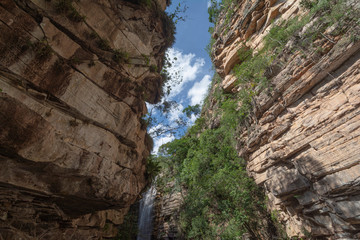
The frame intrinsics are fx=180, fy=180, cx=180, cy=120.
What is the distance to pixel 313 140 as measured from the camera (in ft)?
→ 23.2

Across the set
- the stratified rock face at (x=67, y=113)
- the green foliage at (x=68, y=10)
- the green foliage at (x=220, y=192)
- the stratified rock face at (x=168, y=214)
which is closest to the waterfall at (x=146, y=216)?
the stratified rock face at (x=168, y=214)

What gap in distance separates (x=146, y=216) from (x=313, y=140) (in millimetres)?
16215

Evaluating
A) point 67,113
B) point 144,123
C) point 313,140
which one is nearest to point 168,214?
point 144,123

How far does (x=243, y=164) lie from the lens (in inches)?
441

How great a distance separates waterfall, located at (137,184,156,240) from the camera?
16242 mm

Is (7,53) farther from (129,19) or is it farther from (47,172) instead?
(129,19)

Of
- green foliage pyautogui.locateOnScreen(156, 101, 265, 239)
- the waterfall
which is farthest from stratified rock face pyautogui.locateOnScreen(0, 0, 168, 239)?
the waterfall

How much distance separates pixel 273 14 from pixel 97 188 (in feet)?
45.6

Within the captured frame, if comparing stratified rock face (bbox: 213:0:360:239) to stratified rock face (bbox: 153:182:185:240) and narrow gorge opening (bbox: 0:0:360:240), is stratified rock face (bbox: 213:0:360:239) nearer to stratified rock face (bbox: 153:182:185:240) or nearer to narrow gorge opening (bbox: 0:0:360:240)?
narrow gorge opening (bbox: 0:0:360:240)

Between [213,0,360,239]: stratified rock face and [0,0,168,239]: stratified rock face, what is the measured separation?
20.6 feet

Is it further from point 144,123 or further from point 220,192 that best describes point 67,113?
point 220,192

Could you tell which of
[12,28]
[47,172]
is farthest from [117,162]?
[12,28]

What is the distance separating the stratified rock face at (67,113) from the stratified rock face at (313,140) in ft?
20.6

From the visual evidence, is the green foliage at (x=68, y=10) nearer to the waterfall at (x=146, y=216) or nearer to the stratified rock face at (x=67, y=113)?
the stratified rock face at (x=67, y=113)
